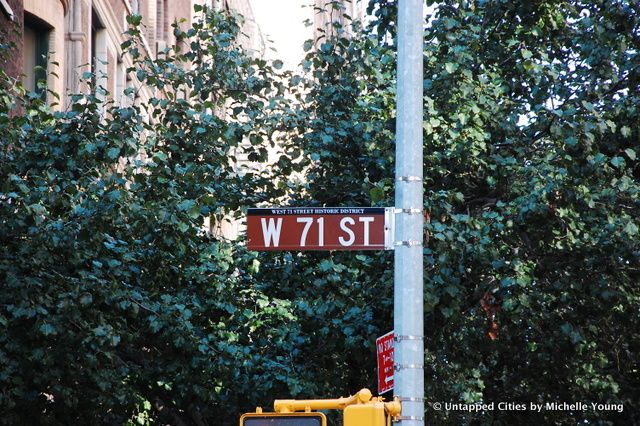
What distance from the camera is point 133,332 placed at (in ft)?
44.7

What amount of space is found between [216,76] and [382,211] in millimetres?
6689

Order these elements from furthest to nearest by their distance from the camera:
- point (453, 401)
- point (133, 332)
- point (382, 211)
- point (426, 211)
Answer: point (453, 401) → point (133, 332) → point (426, 211) → point (382, 211)

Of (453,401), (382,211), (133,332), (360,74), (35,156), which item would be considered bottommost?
(453,401)

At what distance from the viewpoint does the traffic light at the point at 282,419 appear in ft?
20.8

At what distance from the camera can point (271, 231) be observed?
8398mm

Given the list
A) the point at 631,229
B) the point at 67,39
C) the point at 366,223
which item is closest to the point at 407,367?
the point at 366,223

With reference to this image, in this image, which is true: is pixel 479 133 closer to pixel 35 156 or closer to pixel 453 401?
pixel 35 156

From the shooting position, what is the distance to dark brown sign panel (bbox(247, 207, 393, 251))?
8.26 metres

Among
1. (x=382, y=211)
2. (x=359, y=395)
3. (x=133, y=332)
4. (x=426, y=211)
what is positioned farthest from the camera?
(x=133, y=332)

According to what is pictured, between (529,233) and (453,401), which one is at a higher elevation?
(529,233)

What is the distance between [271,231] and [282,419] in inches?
88.8

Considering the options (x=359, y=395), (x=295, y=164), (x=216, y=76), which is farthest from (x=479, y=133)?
(x=359, y=395)

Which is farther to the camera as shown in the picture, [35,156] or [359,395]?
[35,156]

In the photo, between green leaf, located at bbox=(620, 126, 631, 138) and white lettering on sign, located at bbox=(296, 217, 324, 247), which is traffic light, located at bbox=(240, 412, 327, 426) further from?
green leaf, located at bbox=(620, 126, 631, 138)
